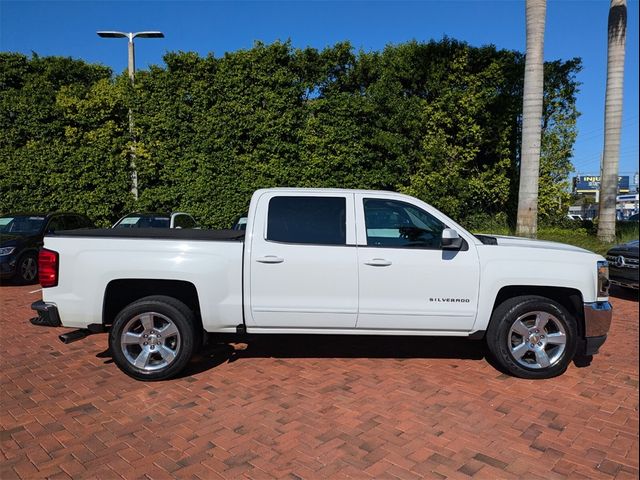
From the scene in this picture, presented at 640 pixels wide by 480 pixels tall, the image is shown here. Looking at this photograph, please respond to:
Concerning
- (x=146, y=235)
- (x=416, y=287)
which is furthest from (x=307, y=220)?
(x=146, y=235)

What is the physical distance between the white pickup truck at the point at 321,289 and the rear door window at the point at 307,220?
2cm

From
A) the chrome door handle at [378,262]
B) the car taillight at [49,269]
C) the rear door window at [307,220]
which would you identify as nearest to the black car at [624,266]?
the chrome door handle at [378,262]

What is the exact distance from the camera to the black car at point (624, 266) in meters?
7.87

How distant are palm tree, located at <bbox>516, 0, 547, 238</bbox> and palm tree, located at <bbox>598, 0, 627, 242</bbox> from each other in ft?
5.94

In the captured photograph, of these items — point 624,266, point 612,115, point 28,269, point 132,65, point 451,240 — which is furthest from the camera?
point 132,65

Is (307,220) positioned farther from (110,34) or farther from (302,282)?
(110,34)

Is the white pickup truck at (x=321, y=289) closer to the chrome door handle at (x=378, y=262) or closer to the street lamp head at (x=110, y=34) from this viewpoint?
the chrome door handle at (x=378, y=262)

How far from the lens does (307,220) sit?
4723 millimetres

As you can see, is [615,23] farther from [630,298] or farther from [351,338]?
[351,338]

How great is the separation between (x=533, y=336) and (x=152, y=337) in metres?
3.74

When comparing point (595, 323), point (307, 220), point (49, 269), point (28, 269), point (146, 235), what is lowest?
point (28, 269)

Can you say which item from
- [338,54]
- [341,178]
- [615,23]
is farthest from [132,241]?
[615,23]

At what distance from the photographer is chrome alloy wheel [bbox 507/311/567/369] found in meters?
4.57

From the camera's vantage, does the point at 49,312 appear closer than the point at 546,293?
Yes
